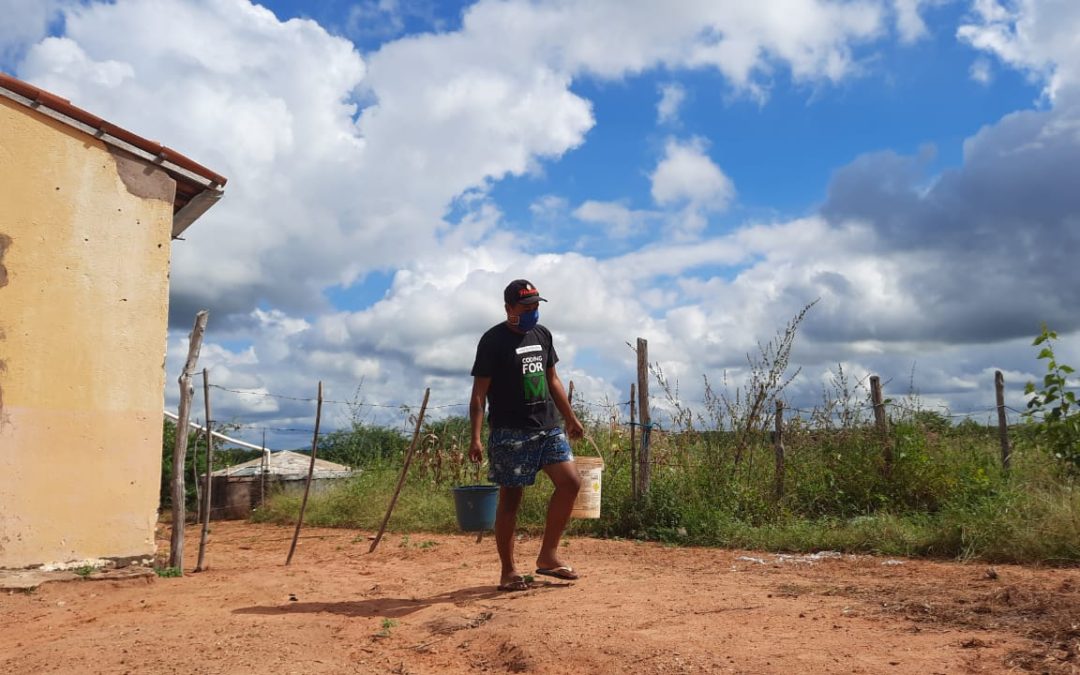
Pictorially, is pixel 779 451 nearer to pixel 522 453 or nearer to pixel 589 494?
pixel 589 494

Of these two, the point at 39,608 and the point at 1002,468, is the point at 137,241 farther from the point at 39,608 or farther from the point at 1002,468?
the point at 1002,468

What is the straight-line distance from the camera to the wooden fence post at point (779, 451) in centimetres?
871

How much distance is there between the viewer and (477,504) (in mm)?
8117

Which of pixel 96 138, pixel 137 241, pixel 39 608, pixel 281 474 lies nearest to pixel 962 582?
pixel 39 608

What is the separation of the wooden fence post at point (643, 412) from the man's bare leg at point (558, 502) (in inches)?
139

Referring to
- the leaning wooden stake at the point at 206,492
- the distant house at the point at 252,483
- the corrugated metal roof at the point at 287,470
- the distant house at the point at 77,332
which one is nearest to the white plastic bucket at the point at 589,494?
the leaning wooden stake at the point at 206,492

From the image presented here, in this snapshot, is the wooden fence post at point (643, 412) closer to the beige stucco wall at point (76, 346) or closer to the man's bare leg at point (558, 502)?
the man's bare leg at point (558, 502)

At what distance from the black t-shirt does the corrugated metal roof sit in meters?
8.06

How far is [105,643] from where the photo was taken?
13.8 feet

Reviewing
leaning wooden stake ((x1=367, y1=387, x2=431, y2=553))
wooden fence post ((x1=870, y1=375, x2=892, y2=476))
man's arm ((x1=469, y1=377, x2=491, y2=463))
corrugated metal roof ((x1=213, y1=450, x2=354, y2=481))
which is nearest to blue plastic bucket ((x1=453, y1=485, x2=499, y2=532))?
leaning wooden stake ((x1=367, y1=387, x2=431, y2=553))

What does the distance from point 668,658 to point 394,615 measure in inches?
73.0

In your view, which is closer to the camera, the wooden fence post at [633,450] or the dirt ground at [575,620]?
the dirt ground at [575,620]

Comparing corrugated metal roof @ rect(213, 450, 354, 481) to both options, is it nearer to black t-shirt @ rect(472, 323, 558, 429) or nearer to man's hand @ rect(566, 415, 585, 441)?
man's hand @ rect(566, 415, 585, 441)

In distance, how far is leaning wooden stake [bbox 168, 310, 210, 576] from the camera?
21.9ft
